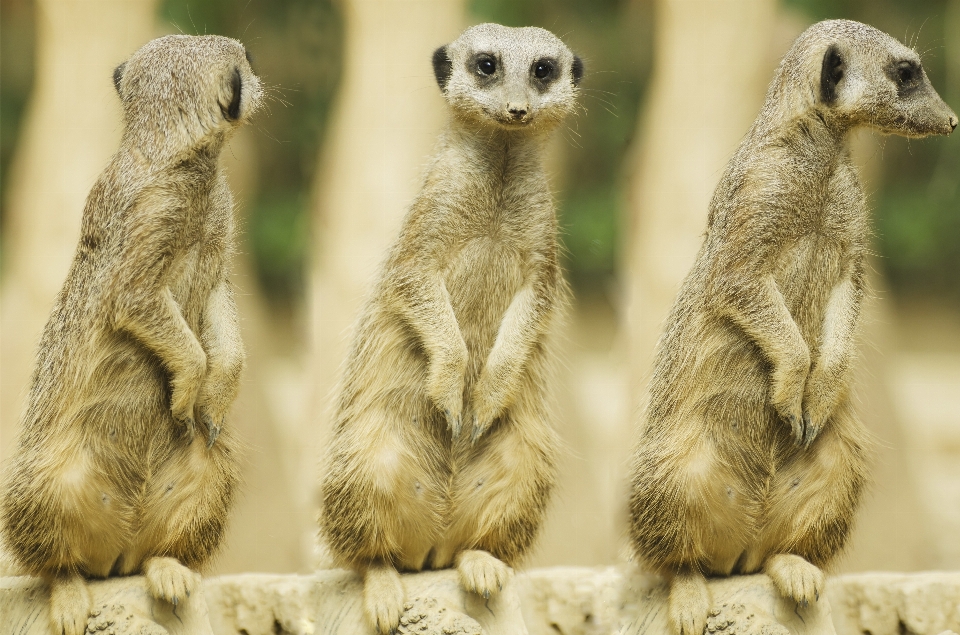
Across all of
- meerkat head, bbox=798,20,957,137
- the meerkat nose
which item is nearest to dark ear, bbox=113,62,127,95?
the meerkat nose

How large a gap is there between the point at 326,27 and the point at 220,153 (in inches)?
58.5

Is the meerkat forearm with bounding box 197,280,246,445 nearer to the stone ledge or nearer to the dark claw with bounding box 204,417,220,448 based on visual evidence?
the dark claw with bounding box 204,417,220,448

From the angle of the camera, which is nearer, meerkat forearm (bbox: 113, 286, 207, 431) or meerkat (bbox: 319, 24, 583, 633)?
meerkat forearm (bbox: 113, 286, 207, 431)

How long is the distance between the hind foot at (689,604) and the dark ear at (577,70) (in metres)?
1.89

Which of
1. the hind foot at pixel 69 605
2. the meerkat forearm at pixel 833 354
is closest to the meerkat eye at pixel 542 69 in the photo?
the meerkat forearm at pixel 833 354

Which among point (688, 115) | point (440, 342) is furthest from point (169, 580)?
point (688, 115)

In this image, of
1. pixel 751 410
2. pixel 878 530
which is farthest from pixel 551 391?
pixel 878 530

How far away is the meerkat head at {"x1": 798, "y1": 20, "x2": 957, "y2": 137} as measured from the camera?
3.31 m

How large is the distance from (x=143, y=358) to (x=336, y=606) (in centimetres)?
118

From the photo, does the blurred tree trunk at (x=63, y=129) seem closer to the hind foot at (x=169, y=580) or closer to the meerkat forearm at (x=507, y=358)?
the hind foot at (x=169, y=580)

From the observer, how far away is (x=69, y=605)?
10.4 ft

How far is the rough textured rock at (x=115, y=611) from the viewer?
3.17m

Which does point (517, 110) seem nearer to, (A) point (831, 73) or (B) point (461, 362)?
(B) point (461, 362)

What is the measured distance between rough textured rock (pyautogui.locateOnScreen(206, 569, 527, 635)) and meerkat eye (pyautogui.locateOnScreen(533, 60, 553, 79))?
186cm
